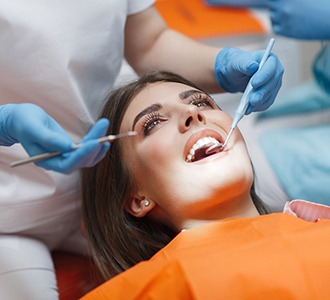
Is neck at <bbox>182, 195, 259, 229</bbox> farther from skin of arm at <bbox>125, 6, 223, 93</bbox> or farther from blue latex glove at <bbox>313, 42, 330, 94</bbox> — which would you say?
blue latex glove at <bbox>313, 42, 330, 94</bbox>

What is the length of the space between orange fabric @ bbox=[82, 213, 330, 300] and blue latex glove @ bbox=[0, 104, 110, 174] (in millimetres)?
234

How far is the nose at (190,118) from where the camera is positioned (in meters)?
1.25

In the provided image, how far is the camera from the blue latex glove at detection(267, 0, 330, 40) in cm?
196

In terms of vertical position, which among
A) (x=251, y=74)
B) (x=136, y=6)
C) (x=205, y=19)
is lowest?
(x=205, y=19)

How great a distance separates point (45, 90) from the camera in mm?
1417

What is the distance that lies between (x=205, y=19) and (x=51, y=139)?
1963mm

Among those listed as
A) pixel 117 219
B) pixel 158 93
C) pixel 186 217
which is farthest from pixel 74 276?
pixel 158 93

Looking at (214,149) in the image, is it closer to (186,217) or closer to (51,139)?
(186,217)

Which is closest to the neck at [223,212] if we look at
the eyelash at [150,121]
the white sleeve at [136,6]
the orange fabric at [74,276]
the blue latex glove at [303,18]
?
the eyelash at [150,121]

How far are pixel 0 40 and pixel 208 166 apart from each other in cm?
55

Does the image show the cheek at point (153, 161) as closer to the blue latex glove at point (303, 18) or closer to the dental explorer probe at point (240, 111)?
the dental explorer probe at point (240, 111)

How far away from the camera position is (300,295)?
1036 millimetres

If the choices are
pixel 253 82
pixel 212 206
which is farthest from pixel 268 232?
pixel 253 82

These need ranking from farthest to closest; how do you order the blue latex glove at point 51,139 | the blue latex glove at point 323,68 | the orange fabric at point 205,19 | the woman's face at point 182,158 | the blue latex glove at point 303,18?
the orange fabric at point 205,19
the blue latex glove at point 323,68
the blue latex glove at point 303,18
the woman's face at point 182,158
the blue latex glove at point 51,139
